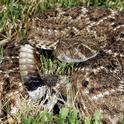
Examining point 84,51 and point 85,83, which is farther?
point 84,51

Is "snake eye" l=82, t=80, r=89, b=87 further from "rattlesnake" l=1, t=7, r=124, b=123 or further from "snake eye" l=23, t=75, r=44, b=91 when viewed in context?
"snake eye" l=23, t=75, r=44, b=91

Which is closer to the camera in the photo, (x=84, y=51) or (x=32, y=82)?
(x=32, y=82)

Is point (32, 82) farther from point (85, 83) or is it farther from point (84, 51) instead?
point (84, 51)

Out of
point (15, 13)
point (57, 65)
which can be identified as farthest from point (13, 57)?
point (15, 13)

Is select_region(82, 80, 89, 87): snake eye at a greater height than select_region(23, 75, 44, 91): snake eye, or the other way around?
select_region(82, 80, 89, 87): snake eye

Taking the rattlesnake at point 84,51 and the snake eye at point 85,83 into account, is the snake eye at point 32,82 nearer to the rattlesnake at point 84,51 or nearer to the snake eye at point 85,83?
the rattlesnake at point 84,51

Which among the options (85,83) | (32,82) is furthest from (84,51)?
(32,82)

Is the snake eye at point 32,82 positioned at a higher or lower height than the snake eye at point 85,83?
lower

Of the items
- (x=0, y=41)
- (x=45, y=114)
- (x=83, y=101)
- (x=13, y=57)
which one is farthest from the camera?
(x=0, y=41)

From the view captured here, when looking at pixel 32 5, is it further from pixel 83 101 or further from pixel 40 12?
pixel 83 101

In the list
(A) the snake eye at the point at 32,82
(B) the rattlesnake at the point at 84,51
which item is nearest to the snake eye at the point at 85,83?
(B) the rattlesnake at the point at 84,51

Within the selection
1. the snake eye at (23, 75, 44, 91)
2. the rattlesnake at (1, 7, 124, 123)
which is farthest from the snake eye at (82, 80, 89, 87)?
the snake eye at (23, 75, 44, 91)
